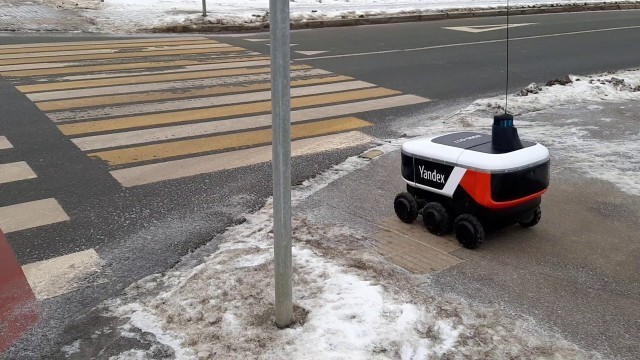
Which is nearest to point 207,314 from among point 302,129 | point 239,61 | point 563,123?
point 302,129

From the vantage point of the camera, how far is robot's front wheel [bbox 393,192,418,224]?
527 cm

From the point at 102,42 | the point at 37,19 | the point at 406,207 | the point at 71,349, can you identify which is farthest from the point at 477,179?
the point at 37,19

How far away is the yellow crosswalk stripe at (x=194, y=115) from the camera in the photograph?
8.29 metres

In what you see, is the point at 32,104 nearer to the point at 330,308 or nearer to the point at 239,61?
the point at 239,61

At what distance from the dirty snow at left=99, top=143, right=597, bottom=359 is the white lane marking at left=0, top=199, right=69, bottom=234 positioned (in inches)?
63.4

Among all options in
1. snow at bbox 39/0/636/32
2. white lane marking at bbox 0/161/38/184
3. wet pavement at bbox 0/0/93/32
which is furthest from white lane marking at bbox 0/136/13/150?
snow at bbox 39/0/636/32

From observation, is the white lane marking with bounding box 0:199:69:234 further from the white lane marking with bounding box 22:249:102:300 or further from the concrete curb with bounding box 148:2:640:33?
the concrete curb with bounding box 148:2:640:33

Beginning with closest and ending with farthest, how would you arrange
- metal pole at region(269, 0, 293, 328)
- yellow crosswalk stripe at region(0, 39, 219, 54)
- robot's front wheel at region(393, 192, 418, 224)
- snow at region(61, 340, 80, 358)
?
1. metal pole at region(269, 0, 293, 328)
2. snow at region(61, 340, 80, 358)
3. robot's front wheel at region(393, 192, 418, 224)
4. yellow crosswalk stripe at region(0, 39, 219, 54)

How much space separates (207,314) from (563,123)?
6.38m

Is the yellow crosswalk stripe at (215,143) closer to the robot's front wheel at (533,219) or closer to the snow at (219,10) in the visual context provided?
the robot's front wheel at (533,219)

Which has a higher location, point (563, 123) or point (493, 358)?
point (563, 123)

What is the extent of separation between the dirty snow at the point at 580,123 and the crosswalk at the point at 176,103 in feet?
4.30

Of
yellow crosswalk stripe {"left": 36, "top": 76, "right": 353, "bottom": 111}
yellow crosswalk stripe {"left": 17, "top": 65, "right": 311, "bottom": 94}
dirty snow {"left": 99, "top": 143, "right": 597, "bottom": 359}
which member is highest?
yellow crosswalk stripe {"left": 17, "top": 65, "right": 311, "bottom": 94}

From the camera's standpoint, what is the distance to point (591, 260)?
4742mm
